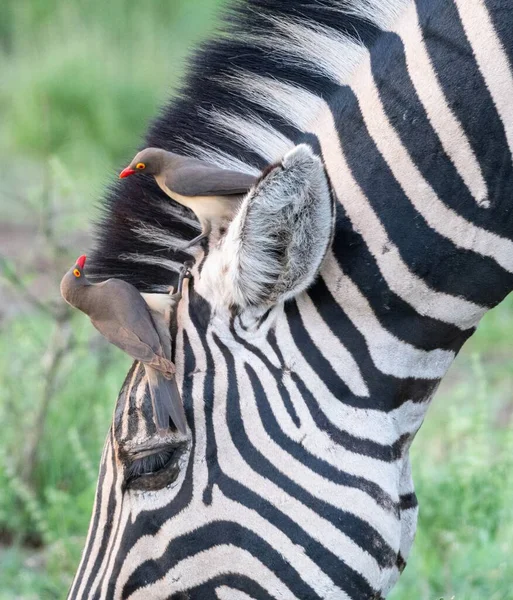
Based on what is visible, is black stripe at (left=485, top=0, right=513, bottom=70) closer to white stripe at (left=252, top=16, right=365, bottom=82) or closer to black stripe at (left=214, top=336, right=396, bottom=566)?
white stripe at (left=252, top=16, right=365, bottom=82)

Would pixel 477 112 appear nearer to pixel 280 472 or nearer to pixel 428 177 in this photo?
pixel 428 177

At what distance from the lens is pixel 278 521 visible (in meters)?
2.31

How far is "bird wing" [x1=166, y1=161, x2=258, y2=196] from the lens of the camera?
92.7 inches

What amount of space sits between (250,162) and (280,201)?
39cm

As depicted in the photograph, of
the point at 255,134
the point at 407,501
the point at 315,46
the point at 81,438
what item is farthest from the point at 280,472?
the point at 81,438

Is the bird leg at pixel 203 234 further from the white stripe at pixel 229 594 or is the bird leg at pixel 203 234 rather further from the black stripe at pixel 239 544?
the white stripe at pixel 229 594

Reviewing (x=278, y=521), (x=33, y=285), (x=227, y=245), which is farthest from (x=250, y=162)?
(x=33, y=285)

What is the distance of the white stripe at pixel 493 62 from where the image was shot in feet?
7.32

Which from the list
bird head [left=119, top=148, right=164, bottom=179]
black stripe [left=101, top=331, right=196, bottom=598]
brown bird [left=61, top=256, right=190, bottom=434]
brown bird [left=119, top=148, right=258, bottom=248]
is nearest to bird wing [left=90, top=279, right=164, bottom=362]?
brown bird [left=61, top=256, right=190, bottom=434]

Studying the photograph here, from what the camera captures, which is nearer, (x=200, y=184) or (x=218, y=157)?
(x=200, y=184)

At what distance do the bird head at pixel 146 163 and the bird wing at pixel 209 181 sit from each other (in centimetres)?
7

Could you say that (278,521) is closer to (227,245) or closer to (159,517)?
(159,517)

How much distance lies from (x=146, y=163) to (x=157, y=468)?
2.64 ft

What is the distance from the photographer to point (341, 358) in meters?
2.31
